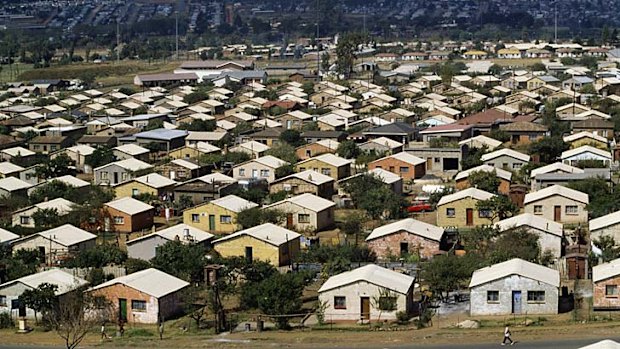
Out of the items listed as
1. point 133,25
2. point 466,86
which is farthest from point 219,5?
point 466,86

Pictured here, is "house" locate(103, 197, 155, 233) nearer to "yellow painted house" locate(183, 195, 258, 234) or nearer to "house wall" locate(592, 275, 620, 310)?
"yellow painted house" locate(183, 195, 258, 234)

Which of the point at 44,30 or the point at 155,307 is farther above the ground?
the point at 44,30

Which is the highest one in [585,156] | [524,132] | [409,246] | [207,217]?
[524,132]

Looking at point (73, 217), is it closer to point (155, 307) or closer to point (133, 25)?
point (155, 307)

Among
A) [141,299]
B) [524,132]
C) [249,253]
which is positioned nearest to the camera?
[141,299]

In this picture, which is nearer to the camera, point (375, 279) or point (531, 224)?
point (375, 279)

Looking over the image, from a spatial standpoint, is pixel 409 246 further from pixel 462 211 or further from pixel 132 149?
pixel 132 149

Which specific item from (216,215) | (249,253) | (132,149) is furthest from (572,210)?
(132,149)
